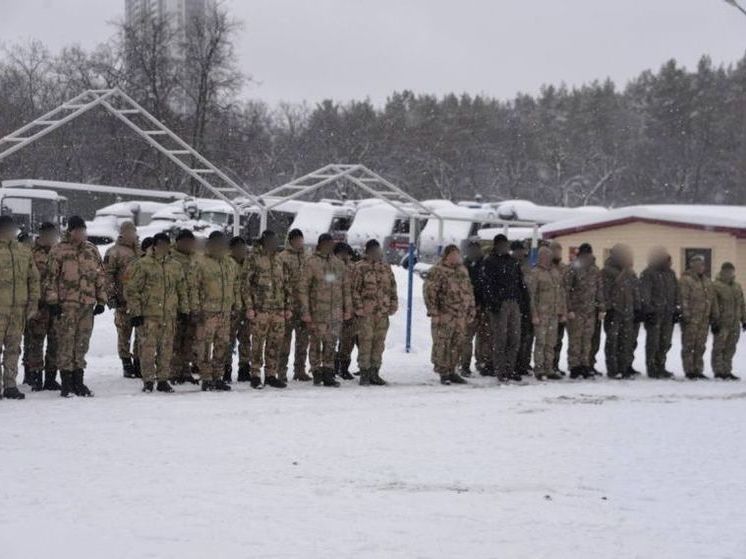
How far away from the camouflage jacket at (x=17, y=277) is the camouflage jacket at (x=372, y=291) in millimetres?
4187

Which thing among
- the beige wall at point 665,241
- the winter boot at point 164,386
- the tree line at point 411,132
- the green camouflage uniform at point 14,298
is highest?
the tree line at point 411,132

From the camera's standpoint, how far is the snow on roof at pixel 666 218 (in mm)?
27609

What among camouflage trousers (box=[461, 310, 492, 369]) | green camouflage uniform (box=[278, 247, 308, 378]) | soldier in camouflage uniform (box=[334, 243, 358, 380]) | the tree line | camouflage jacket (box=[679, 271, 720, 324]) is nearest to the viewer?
green camouflage uniform (box=[278, 247, 308, 378])

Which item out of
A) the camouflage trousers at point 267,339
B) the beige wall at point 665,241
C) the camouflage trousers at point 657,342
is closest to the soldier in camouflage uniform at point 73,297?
the camouflage trousers at point 267,339

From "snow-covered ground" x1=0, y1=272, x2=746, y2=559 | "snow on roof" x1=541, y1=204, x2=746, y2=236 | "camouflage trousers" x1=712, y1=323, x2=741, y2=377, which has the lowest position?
"snow-covered ground" x1=0, y1=272, x2=746, y2=559

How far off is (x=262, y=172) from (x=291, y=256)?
6245cm

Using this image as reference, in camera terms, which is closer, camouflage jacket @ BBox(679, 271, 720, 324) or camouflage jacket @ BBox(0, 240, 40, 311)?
camouflage jacket @ BBox(0, 240, 40, 311)

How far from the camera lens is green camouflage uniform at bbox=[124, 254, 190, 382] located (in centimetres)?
1192

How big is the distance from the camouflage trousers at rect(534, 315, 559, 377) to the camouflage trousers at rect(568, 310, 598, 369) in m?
0.42

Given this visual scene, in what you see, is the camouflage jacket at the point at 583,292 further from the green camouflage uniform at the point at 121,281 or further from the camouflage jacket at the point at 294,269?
the green camouflage uniform at the point at 121,281

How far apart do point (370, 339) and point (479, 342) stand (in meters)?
2.43

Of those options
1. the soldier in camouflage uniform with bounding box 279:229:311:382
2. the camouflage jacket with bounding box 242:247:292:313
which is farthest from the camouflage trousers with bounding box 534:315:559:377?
the camouflage jacket with bounding box 242:247:292:313

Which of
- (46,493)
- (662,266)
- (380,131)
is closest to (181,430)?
(46,493)

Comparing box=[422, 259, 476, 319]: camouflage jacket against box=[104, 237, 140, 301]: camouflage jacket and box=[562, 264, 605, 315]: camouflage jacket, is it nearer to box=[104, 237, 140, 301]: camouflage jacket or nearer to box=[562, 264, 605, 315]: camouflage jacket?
box=[562, 264, 605, 315]: camouflage jacket
